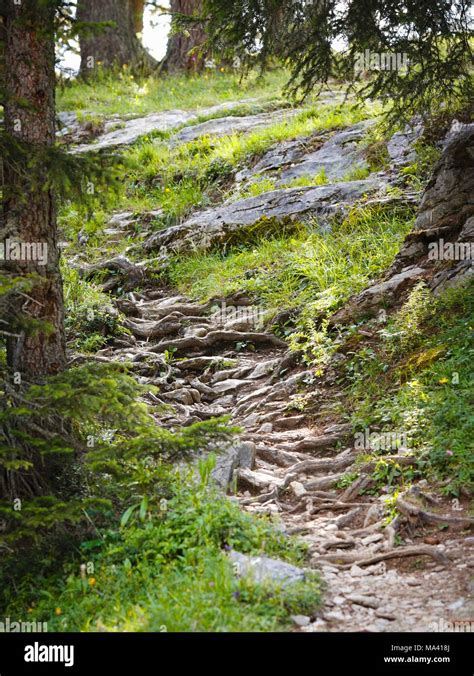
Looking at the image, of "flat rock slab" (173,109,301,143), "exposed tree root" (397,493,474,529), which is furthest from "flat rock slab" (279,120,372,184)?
"exposed tree root" (397,493,474,529)

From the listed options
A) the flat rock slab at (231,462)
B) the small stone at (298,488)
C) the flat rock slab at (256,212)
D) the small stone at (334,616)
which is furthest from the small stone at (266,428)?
the flat rock slab at (256,212)

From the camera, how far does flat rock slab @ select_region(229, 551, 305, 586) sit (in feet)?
14.3

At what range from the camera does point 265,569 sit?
4.48m

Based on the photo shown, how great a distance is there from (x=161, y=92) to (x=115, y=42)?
3.20 metres

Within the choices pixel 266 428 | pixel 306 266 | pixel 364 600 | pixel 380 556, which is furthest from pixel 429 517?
pixel 306 266

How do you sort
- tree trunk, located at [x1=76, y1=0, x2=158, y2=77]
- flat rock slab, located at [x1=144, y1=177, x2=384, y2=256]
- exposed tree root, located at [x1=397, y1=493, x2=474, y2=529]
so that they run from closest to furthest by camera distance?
exposed tree root, located at [x1=397, y1=493, x2=474, y2=529]
flat rock slab, located at [x1=144, y1=177, x2=384, y2=256]
tree trunk, located at [x1=76, y1=0, x2=158, y2=77]

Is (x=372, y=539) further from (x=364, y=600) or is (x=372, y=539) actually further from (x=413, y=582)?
(x=364, y=600)

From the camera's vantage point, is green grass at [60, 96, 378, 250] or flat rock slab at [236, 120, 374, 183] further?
green grass at [60, 96, 378, 250]

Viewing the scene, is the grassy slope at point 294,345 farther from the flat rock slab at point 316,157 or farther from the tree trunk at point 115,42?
the tree trunk at point 115,42

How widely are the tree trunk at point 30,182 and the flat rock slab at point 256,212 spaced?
251 inches

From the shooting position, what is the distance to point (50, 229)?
224 inches

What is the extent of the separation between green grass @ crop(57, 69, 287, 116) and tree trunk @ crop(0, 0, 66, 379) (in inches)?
502

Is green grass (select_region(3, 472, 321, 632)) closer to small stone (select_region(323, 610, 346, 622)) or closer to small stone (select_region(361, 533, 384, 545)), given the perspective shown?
small stone (select_region(323, 610, 346, 622))
